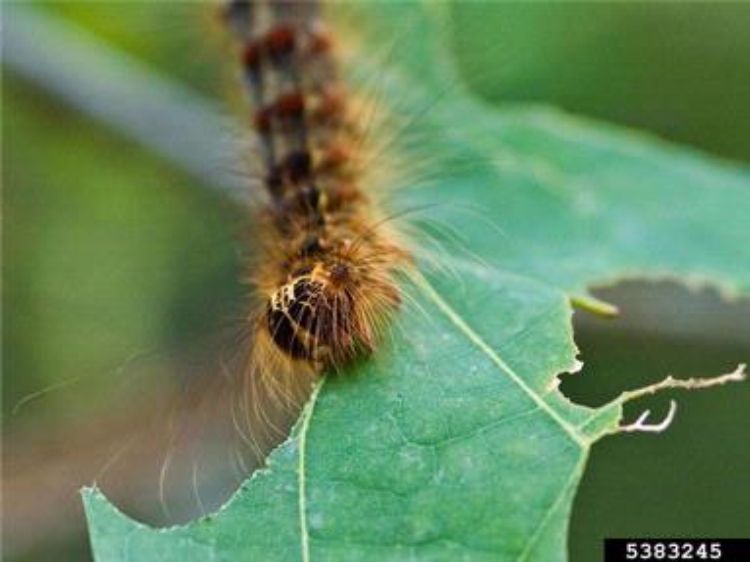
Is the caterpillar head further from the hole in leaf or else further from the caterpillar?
the hole in leaf

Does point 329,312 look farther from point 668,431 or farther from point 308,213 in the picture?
point 668,431

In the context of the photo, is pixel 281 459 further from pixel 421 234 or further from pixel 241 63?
pixel 241 63

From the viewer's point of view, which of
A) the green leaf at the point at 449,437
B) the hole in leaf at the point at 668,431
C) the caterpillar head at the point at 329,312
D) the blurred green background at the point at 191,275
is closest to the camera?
the green leaf at the point at 449,437

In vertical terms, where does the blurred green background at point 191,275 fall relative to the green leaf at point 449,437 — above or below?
below

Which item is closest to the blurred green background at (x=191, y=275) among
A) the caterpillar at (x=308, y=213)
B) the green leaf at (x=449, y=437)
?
the caterpillar at (x=308, y=213)

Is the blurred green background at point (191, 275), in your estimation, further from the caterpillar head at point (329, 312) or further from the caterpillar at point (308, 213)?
the caterpillar head at point (329, 312)

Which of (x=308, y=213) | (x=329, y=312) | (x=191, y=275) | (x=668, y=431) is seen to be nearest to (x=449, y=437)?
(x=329, y=312)
